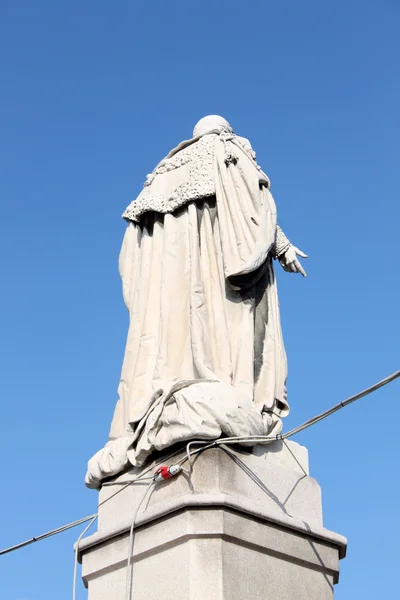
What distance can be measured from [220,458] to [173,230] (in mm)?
2364

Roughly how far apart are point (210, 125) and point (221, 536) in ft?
13.7

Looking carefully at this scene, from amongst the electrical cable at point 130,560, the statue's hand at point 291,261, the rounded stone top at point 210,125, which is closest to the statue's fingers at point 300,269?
the statue's hand at point 291,261

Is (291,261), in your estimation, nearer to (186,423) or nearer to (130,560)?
(186,423)

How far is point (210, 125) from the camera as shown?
1031cm

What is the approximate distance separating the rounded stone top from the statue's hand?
1346 mm

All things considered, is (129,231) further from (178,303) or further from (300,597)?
(300,597)

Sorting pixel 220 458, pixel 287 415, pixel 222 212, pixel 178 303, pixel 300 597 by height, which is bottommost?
pixel 300 597

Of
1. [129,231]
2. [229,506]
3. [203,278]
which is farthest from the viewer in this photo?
[129,231]

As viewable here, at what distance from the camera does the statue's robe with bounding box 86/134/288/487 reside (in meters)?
8.55

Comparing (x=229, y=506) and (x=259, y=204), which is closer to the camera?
(x=229, y=506)

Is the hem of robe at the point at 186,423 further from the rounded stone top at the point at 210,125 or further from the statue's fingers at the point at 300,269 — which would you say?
the rounded stone top at the point at 210,125

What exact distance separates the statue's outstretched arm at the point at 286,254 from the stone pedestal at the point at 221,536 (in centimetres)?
194

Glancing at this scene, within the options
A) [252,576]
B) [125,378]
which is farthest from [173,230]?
[252,576]

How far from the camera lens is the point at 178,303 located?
930cm
